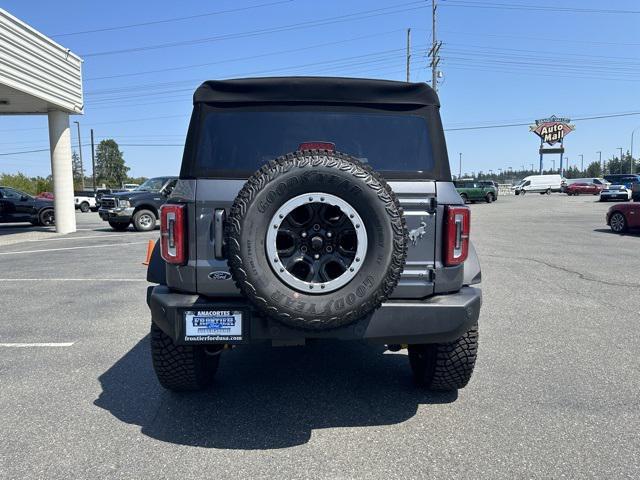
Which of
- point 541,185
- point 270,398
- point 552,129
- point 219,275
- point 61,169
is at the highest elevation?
point 552,129

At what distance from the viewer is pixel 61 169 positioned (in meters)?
18.5

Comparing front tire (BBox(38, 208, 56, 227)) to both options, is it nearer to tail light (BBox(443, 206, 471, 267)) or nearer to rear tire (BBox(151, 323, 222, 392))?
rear tire (BBox(151, 323, 222, 392))

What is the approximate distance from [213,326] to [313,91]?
5.30 feet

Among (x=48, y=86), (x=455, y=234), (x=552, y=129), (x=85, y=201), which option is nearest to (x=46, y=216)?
(x=48, y=86)

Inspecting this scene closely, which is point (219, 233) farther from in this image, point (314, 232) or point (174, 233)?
point (314, 232)

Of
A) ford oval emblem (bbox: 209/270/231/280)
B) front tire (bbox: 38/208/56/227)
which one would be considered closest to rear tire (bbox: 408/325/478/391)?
ford oval emblem (bbox: 209/270/231/280)

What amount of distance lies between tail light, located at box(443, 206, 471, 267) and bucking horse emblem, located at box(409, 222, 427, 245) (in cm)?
14

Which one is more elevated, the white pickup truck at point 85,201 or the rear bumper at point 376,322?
the rear bumper at point 376,322

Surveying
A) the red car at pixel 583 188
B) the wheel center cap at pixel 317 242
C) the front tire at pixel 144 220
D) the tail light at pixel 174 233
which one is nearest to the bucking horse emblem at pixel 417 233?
the wheel center cap at pixel 317 242

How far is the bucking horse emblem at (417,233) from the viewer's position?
3209mm

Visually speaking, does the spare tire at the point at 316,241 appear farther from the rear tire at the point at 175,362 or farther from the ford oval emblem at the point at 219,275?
the rear tire at the point at 175,362

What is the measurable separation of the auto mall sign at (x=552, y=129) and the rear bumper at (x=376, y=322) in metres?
77.7

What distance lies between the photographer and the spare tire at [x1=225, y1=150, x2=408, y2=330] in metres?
2.77

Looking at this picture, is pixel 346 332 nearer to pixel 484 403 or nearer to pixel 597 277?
pixel 484 403
